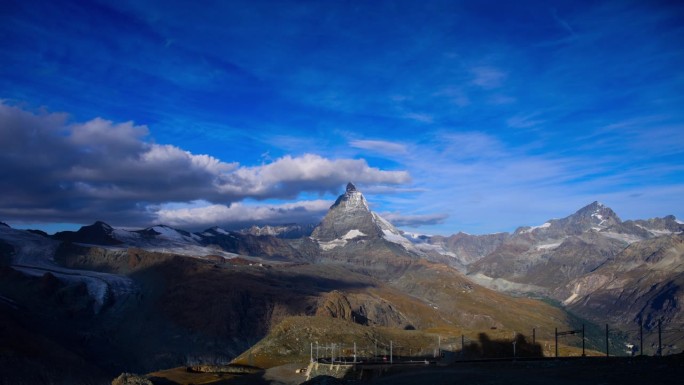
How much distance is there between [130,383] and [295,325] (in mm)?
61896

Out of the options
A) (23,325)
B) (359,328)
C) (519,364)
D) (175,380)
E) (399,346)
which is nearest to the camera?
(519,364)

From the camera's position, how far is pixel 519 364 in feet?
169

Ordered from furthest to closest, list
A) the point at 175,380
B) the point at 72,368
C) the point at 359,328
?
the point at 72,368, the point at 359,328, the point at 175,380

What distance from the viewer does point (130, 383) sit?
6919cm

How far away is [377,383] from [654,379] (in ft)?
81.1

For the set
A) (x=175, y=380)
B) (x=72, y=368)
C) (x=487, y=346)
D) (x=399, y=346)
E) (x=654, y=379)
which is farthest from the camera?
(x=72, y=368)

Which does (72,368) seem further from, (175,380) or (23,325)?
(175,380)

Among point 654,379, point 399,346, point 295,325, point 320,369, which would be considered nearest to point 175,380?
point 320,369

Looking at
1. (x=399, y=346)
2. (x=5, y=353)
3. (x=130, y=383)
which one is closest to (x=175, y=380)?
(x=130, y=383)

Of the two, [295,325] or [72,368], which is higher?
[295,325]

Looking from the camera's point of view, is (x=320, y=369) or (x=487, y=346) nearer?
(x=320, y=369)

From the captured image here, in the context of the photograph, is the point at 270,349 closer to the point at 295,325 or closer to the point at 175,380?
the point at 295,325

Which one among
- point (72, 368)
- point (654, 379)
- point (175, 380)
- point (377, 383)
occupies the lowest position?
point (72, 368)

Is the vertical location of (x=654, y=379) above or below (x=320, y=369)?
above
